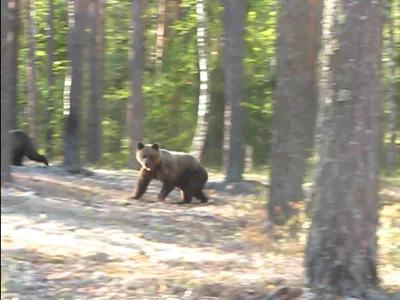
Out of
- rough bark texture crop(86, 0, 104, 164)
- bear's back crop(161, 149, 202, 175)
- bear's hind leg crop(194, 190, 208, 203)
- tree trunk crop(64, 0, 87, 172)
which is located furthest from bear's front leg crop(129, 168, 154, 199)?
rough bark texture crop(86, 0, 104, 164)

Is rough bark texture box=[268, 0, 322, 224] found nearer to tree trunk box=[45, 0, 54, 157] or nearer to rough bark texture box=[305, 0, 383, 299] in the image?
rough bark texture box=[305, 0, 383, 299]

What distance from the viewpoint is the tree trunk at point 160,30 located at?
3179 centimetres

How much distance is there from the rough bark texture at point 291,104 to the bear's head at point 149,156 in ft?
12.9

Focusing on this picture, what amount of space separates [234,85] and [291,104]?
21.4ft

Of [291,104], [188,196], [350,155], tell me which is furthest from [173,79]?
[350,155]

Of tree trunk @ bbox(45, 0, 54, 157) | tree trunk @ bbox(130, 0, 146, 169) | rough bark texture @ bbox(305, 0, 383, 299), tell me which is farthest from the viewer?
tree trunk @ bbox(45, 0, 54, 157)

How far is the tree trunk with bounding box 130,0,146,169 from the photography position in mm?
23938

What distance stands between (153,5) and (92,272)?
98.1ft

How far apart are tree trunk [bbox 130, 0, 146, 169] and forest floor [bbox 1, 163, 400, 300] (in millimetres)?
7973

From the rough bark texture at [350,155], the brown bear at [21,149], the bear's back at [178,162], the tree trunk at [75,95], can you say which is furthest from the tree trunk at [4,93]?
the brown bear at [21,149]

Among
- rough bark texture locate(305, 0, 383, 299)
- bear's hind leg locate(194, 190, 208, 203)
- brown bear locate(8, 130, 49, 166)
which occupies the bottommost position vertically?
bear's hind leg locate(194, 190, 208, 203)

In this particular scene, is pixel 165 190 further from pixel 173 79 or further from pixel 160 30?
pixel 173 79

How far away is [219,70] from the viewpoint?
3147cm

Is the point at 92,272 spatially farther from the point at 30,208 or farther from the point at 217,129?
the point at 217,129
